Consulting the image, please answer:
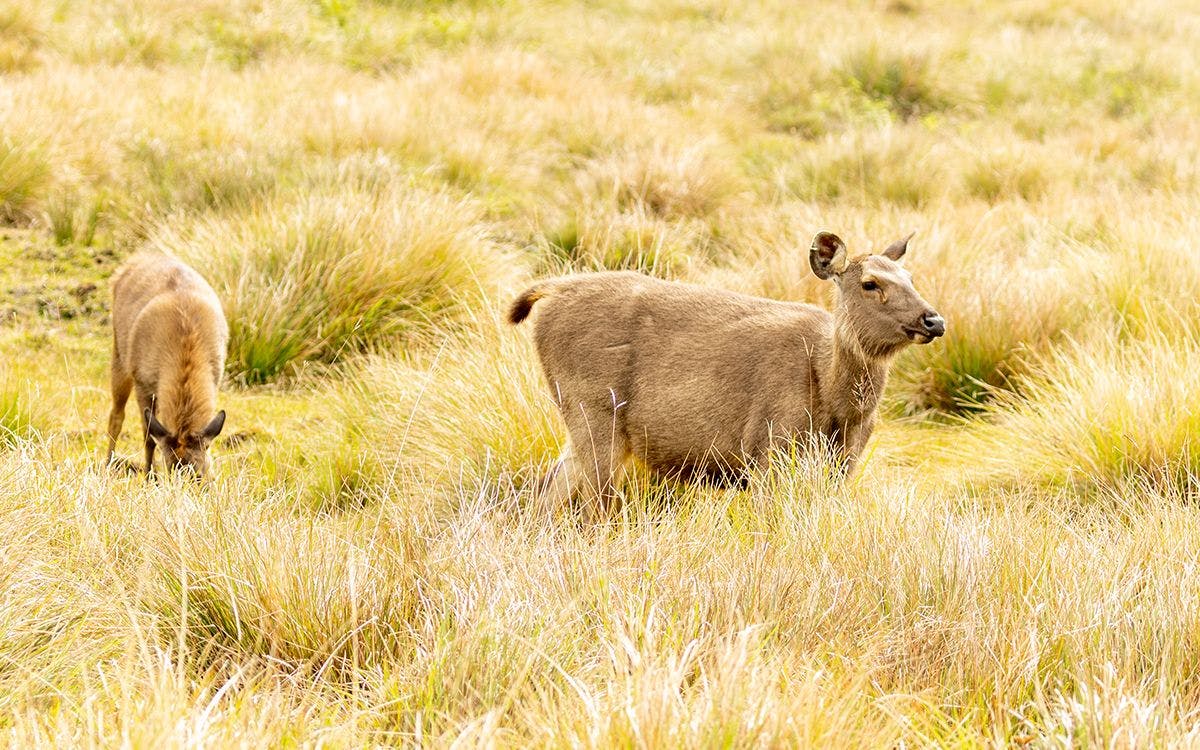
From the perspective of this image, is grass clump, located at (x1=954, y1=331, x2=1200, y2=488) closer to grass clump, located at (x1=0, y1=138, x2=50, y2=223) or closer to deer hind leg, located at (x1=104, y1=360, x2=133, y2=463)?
deer hind leg, located at (x1=104, y1=360, x2=133, y2=463)

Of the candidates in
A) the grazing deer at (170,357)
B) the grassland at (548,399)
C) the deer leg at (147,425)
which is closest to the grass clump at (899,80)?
the grassland at (548,399)

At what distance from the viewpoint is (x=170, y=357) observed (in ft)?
21.9

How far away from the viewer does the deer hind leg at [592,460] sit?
208 inches

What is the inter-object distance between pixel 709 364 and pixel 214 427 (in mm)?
2493

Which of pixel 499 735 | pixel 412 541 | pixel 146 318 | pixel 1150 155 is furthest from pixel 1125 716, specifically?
pixel 1150 155

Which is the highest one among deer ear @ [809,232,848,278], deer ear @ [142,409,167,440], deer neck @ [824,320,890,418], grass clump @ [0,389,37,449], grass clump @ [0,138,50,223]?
deer ear @ [809,232,848,278]

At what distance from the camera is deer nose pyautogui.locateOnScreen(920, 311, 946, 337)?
4.73 m

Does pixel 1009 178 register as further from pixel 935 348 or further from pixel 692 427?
pixel 692 427

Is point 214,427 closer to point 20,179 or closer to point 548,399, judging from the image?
point 548,399

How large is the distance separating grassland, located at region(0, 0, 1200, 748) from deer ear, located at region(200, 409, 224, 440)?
0.19m

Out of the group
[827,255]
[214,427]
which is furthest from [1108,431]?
[214,427]

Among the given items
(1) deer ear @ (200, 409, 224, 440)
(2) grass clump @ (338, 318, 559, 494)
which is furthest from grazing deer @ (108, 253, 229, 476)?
(2) grass clump @ (338, 318, 559, 494)

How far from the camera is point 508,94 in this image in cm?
1325

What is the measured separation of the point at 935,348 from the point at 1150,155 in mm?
6352
